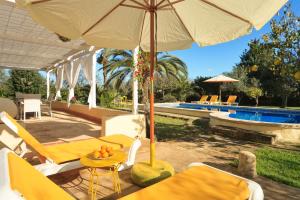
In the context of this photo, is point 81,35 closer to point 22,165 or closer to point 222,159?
point 22,165

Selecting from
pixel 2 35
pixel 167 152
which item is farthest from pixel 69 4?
pixel 2 35

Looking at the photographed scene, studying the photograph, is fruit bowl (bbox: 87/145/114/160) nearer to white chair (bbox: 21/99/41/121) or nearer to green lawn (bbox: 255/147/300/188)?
green lawn (bbox: 255/147/300/188)

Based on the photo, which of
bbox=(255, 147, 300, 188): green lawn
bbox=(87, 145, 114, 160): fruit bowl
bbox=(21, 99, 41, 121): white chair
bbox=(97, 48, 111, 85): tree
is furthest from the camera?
bbox=(97, 48, 111, 85): tree

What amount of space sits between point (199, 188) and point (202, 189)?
36mm

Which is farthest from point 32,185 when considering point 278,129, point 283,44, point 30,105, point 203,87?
point 203,87

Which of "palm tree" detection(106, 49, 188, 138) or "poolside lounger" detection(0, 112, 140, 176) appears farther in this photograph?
"palm tree" detection(106, 49, 188, 138)

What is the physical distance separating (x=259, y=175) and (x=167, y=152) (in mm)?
2138

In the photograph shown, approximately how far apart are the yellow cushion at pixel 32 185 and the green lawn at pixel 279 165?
3.98 m

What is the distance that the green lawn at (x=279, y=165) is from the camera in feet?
13.8

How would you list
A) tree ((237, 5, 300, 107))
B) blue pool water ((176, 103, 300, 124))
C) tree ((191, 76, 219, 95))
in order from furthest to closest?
tree ((191, 76, 219, 95)) → blue pool water ((176, 103, 300, 124)) → tree ((237, 5, 300, 107))

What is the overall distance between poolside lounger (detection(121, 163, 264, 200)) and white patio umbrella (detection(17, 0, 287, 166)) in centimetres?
116

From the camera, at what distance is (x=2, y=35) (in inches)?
352

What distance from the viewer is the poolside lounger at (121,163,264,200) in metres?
2.26

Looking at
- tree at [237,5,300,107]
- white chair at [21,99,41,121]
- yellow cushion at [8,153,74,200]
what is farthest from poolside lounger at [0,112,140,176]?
white chair at [21,99,41,121]
